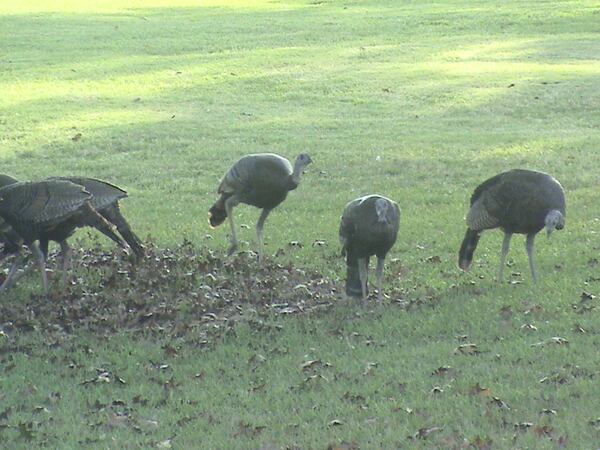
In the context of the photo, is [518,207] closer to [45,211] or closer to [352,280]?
[352,280]

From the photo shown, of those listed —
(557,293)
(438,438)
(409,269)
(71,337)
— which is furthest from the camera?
(409,269)

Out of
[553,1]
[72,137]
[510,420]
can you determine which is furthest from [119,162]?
[553,1]

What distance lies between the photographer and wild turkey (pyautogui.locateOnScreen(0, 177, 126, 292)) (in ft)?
36.4

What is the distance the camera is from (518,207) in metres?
11.1

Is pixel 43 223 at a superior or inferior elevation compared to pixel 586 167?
superior

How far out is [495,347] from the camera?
945cm

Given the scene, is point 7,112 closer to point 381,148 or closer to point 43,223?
point 381,148

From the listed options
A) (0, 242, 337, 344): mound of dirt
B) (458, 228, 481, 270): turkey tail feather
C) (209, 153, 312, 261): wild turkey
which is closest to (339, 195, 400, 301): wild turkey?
(0, 242, 337, 344): mound of dirt

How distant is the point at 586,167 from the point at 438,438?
36.1 ft

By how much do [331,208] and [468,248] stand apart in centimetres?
394

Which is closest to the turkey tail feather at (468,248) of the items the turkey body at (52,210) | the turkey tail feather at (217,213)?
the turkey tail feather at (217,213)

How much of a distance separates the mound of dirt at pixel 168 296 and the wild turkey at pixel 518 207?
165cm

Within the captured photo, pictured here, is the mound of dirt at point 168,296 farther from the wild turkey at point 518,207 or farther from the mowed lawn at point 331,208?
the wild turkey at point 518,207

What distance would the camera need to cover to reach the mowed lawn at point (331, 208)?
8.18 metres
